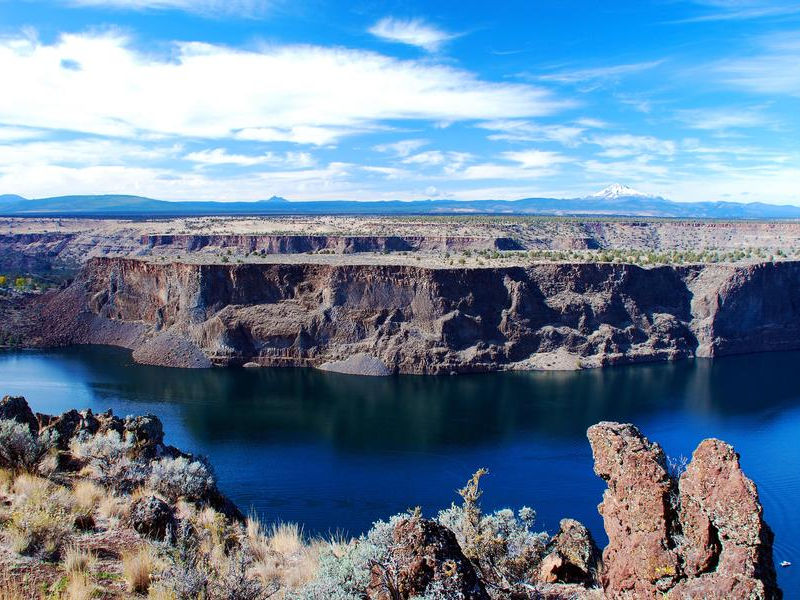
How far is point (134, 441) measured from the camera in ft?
67.2

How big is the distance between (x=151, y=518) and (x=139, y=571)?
2929 millimetres

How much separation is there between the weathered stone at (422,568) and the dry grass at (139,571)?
3.57 metres

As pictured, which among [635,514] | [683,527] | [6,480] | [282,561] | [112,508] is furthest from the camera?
[6,480]

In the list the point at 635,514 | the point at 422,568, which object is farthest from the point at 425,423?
the point at 422,568

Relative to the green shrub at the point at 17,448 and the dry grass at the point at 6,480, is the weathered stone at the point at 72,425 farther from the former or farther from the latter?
the dry grass at the point at 6,480

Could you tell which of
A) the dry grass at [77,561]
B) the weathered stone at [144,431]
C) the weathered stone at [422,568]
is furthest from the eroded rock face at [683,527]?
the weathered stone at [144,431]

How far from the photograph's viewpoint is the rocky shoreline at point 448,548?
7.67m

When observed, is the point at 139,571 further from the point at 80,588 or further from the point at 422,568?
the point at 422,568

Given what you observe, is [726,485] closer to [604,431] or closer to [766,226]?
[604,431]

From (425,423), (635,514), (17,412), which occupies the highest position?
(635,514)

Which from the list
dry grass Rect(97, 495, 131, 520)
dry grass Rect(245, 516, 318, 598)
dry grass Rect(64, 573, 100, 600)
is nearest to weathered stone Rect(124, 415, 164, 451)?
dry grass Rect(97, 495, 131, 520)

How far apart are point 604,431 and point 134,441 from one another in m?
15.4

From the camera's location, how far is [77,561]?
32.2 ft

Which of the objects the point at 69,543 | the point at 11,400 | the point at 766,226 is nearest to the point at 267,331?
the point at 11,400
